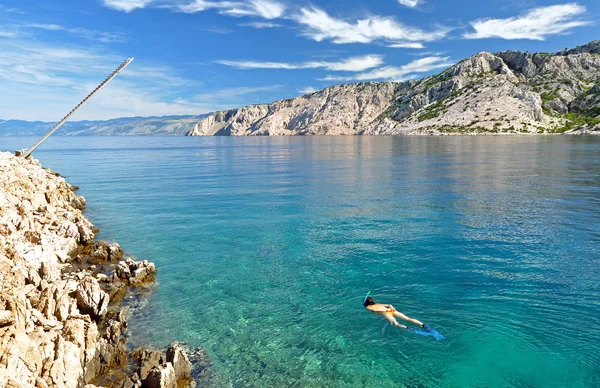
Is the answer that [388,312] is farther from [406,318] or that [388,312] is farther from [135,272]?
[135,272]

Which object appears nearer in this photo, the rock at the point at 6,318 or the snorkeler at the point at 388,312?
the rock at the point at 6,318

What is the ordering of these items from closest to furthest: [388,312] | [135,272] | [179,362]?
[179,362] < [388,312] < [135,272]

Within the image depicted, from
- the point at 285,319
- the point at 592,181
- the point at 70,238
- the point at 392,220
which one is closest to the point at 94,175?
the point at 70,238

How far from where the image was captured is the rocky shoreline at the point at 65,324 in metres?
11.7

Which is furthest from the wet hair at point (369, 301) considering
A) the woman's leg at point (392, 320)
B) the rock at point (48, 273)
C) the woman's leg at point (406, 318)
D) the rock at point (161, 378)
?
the rock at point (48, 273)

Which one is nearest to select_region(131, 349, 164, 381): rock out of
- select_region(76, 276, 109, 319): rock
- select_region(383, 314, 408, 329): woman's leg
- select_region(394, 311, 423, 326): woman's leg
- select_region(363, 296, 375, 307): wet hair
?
select_region(76, 276, 109, 319): rock

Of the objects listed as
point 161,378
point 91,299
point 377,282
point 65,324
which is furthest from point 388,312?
point 91,299

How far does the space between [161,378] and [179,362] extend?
1489 millimetres

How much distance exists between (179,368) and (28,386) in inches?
192

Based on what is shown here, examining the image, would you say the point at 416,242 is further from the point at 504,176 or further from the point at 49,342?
the point at 504,176

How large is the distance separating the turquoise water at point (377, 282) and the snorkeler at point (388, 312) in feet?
1.31

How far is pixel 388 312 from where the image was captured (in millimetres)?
18047

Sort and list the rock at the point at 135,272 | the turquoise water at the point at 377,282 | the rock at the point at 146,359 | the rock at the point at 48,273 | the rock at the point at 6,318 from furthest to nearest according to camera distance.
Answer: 1. the rock at the point at 135,272
2. the rock at the point at 48,273
3. the turquoise water at the point at 377,282
4. the rock at the point at 146,359
5. the rock at the point at 6,318

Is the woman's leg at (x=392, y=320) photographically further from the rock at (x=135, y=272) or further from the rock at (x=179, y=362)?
the rock at (x=135, y=272)
